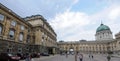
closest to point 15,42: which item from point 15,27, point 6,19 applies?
point 15,27

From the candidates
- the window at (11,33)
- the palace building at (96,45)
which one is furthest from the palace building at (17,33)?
the palace building at (96,45)

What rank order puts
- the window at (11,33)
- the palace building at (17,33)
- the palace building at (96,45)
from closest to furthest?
the palace building at (17,33)
the window at (11,33)
the palace building at (96,45)

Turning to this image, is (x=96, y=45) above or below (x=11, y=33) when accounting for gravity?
below

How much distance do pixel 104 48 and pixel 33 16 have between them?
85559 millimetres

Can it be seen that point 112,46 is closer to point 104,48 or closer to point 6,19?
point 104,48

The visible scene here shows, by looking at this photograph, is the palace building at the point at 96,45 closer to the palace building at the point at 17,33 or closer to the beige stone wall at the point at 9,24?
the palace building at the point at 17,33

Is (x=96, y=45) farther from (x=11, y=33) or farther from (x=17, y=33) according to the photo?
(x=11, y=33)

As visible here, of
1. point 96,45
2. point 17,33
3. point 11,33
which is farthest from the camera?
point 96,45

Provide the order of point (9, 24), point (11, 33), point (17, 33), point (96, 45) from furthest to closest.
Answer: point (96, 45) < point (17, 33) < point (11, 33) < point (9, 24)

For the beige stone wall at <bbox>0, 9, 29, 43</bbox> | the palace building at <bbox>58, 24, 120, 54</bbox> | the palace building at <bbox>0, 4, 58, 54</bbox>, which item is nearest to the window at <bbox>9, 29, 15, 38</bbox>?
the palace building at <bbox>0, 4, 58, 54</bbox>

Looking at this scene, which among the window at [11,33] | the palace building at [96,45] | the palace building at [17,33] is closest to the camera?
the palace building at [17,33]

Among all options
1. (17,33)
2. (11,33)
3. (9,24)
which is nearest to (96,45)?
(17,33)

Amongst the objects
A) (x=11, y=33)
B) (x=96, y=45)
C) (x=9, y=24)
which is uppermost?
(x=9, y=24)

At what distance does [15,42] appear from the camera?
35.5 m
